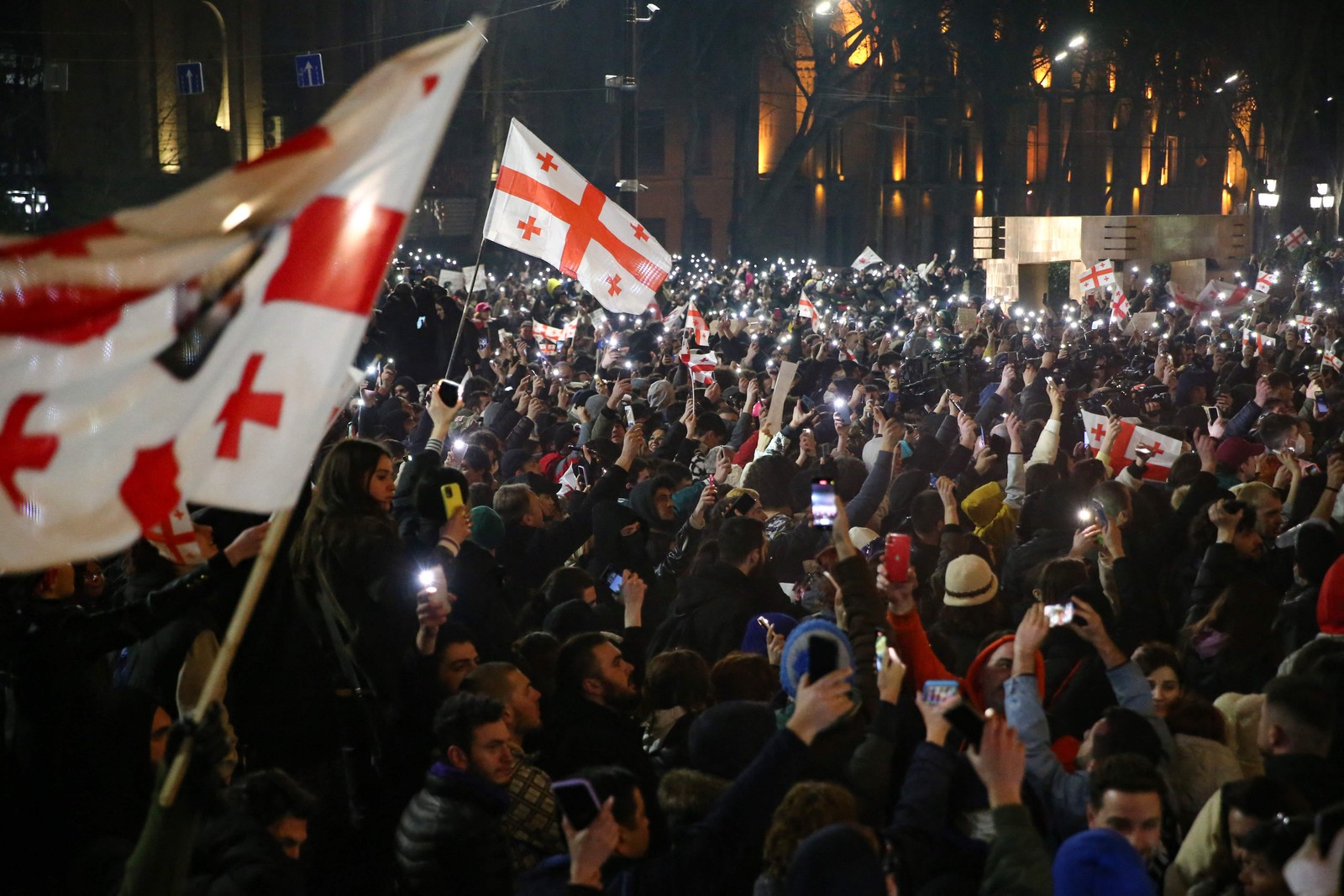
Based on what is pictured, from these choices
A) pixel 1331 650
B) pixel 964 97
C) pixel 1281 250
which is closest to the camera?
pixel 1331 650

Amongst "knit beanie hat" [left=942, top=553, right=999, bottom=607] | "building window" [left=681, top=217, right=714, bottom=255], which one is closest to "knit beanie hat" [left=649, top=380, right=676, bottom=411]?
"knit beanie hat" [left=942, top=553, right=999, bottom=607]

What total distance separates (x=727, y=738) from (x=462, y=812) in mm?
751

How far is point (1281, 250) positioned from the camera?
36.0 metres

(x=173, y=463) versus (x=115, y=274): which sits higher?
(x=115, y=274)

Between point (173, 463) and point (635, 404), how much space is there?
8584 mm

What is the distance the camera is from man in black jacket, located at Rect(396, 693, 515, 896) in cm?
395

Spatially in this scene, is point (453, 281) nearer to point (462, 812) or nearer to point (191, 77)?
point (191, 77)

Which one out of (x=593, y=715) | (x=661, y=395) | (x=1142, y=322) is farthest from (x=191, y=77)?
(x=593, y=715)

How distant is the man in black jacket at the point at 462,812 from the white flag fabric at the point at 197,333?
122cm

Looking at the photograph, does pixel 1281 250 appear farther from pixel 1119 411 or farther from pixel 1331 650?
pixel 1331 650

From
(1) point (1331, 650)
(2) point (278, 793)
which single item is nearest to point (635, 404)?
(1) point (1331, 650)

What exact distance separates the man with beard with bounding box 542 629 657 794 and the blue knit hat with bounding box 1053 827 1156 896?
4.69 ft

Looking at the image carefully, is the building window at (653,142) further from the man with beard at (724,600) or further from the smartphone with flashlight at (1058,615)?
the smartphone with flashlight at (1058,615)

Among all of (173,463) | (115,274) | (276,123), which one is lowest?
(173,463)
